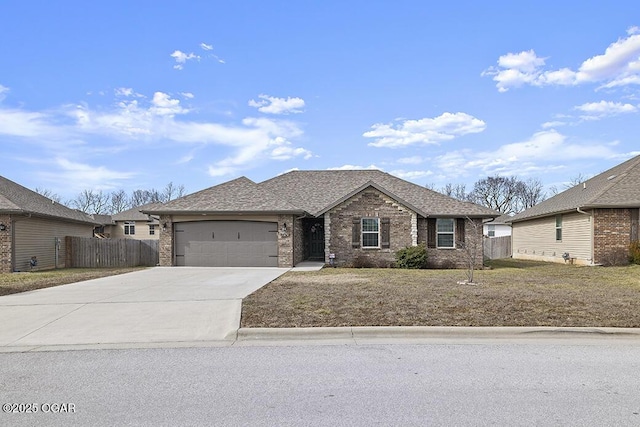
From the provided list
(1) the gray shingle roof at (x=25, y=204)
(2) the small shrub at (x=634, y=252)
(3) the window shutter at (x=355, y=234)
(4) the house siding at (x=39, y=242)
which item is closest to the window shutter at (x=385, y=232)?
Result: (3) the window shutter at (x=355, y=234)

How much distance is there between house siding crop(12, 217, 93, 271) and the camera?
2059 centimetres

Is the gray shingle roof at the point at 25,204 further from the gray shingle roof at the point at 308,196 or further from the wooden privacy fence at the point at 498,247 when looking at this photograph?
the wooden privacy fence at the point at 498,247

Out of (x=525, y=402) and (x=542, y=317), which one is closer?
(x=525, y=402)

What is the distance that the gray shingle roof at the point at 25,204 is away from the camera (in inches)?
789

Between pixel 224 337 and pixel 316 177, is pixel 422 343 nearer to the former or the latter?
pixel 224 337

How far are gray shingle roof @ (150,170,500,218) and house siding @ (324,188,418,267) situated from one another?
1.35 ft

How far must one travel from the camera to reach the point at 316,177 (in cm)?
2894

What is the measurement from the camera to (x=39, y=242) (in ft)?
73.7

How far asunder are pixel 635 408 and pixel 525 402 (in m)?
0.96

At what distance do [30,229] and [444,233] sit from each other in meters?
18.8

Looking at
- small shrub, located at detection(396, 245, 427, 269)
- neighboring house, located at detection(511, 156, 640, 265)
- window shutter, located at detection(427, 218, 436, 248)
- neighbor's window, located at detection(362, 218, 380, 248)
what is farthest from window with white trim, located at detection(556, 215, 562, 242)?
neighbor's window, located at detection(362, 218, 380, 248)

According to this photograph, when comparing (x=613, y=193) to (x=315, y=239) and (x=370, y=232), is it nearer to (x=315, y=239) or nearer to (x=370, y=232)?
(x=370, y=232)

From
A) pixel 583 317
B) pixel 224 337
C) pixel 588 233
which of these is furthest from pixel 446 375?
pixel 588 233

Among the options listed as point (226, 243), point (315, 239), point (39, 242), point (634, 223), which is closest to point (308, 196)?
point (315, 239)
